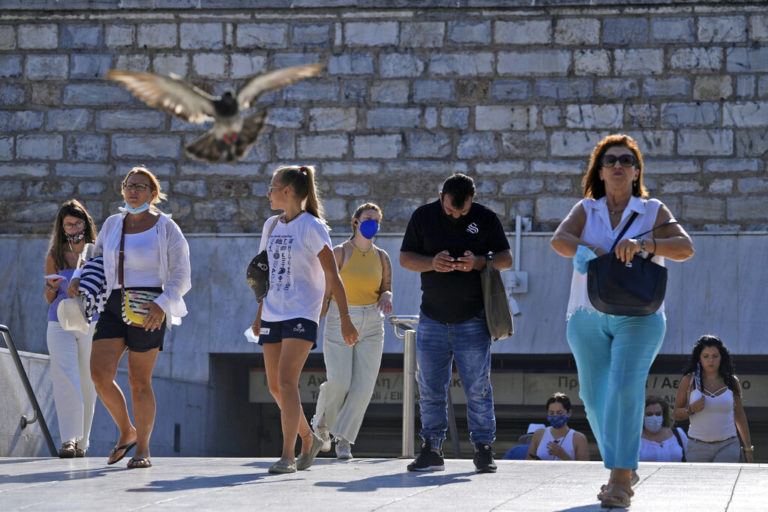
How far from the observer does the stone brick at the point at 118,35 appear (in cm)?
1329

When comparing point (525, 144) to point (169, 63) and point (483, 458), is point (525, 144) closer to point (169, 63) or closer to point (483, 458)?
point (169, 63)

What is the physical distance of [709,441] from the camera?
9.86 m

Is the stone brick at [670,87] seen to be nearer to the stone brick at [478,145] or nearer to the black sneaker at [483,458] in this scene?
the stone brick at [478,145]

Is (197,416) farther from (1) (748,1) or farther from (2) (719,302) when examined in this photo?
(1) (748,1)

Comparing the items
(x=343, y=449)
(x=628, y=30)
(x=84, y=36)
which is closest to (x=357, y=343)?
(x=343, y=449)

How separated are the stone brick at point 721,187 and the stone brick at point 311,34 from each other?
3.84 meters

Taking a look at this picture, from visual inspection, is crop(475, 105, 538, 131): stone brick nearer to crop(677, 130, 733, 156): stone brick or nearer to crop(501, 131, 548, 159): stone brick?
crop(501, 131, 548, 159): stone brick

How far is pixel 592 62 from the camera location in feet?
42.4

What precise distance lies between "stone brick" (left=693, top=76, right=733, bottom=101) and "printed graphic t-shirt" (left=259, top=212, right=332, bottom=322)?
646cm

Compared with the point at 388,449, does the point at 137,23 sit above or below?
above

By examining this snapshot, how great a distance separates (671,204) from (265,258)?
20.7 feet

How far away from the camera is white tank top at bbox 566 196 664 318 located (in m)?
5.93

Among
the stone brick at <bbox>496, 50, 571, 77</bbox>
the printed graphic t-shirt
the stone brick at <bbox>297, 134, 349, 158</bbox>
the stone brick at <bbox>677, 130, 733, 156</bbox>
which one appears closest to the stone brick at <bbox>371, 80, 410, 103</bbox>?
the stone brick at <bbox>297, 134, 349, 158</bbox>

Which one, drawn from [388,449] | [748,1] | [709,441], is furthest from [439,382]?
[388,449]
